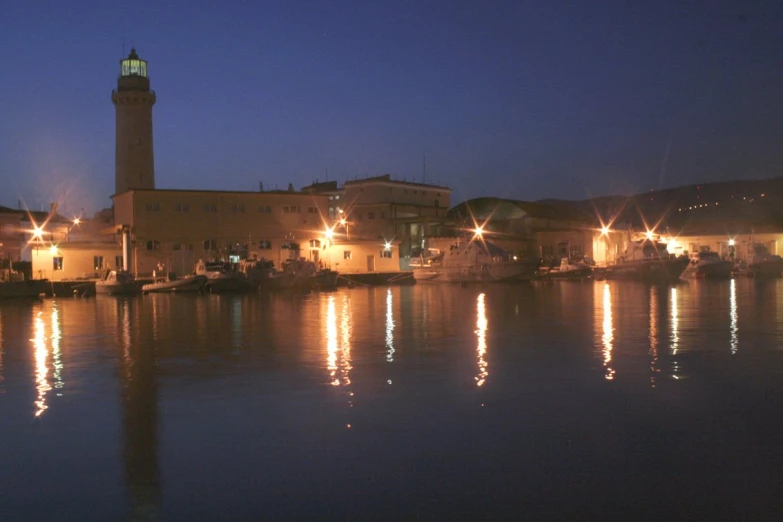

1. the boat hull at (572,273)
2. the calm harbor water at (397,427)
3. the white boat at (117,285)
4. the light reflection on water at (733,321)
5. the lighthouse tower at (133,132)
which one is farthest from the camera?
the lighthouse tower at (133,132)

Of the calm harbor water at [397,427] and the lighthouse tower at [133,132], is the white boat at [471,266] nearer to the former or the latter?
the lighthouse tower at [133,132]

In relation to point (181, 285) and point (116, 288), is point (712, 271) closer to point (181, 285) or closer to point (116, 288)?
point (181, 285)

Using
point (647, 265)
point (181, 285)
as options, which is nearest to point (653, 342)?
point (181, 285)

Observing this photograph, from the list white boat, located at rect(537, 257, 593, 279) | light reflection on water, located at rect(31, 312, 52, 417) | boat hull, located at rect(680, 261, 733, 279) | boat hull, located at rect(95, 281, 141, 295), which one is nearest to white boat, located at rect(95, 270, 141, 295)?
boat hull, located at rect(95, 281, 141, 295)

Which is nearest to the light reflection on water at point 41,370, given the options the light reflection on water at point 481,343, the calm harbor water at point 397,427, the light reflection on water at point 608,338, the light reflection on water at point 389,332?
the calm harbor water at point 397,427

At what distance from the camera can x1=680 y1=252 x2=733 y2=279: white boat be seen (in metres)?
55.1

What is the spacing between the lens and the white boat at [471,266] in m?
54.7

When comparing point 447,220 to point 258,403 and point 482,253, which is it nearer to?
point 482,253

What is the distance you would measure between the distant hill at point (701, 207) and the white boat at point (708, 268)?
18809 millimetres

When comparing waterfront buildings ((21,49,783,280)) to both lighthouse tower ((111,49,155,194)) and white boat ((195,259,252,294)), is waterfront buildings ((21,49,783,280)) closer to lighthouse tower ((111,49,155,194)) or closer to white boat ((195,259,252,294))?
lighthouse tower ((111,49,155,194))

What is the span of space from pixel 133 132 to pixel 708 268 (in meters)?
43.4

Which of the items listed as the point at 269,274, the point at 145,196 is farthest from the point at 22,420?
the point at 145,196

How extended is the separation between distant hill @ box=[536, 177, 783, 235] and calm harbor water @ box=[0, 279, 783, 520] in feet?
221

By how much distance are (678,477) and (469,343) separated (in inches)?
378
